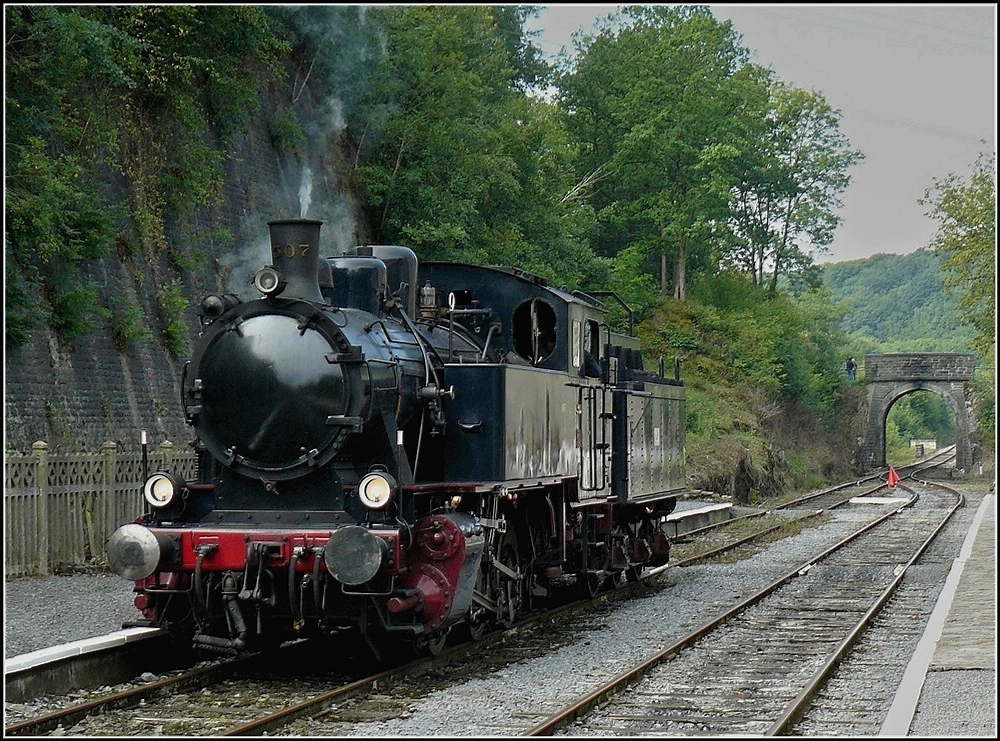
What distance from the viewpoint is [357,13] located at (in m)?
27.7

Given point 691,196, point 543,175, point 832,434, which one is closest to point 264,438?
point 543,175

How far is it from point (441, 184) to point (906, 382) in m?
33.5

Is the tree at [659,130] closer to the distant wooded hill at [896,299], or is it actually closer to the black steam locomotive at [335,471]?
the black steam locomotive at [335,471]

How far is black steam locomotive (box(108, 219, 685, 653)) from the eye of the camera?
8383 mm

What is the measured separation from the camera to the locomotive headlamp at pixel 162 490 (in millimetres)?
8930

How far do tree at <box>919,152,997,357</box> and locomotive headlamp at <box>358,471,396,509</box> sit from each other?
86.3 ft

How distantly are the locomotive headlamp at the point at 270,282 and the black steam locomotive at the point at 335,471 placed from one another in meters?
0.01

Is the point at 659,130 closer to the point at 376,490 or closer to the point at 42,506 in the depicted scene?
the point at 42,506

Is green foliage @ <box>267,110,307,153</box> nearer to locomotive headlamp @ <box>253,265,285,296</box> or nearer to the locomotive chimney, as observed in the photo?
the locomotive chimney

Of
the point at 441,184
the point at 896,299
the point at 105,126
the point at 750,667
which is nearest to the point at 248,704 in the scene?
the point at 750,667

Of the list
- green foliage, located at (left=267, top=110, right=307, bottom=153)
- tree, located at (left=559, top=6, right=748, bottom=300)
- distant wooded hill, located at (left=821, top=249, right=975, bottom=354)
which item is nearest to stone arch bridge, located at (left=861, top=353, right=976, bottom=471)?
tree, located at (left=559, top=6, right=748, bottom=300)

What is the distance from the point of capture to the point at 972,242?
32.8m

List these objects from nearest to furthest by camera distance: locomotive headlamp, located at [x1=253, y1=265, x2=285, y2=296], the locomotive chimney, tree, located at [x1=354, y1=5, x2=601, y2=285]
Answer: locomotive headlamp, located at [x1=253, y1=265, x2=285, y2=296] → the locomotive chimney → tree, located at [x1=354, y1=5, x2=601, y2=285]

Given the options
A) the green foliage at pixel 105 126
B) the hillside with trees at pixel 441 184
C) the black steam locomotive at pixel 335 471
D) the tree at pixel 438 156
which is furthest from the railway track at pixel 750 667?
the tree at pixel 438 156
